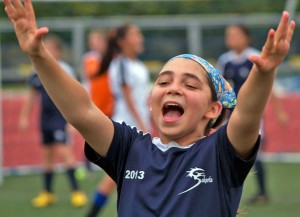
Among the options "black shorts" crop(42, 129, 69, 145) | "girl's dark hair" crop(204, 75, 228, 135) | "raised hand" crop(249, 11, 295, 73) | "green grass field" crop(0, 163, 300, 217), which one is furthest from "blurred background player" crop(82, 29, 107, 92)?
"raised hand" crop(249, 11, 295, 73)

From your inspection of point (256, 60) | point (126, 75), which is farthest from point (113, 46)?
point (256, 60)

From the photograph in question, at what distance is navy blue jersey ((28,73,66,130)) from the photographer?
31.2ft

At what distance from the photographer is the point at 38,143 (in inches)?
488

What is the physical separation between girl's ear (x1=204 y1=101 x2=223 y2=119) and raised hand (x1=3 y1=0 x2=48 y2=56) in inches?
31.9

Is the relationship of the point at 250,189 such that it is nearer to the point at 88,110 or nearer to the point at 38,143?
the point at 38,143

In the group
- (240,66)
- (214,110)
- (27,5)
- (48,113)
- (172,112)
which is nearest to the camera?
(27,5)

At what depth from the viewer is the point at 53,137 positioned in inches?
372

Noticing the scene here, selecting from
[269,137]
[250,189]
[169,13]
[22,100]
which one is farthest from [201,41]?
[250,189]

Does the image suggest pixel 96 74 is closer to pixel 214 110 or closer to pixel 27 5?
pixel 214 110

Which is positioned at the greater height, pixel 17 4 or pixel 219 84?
pixel 17 4

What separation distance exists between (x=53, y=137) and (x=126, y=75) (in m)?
1.57

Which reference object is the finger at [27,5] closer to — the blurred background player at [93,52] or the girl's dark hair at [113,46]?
the girl's dark hair at [113,46]

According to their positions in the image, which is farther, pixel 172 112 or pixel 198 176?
pixel 172 112

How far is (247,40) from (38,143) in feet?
14.9
